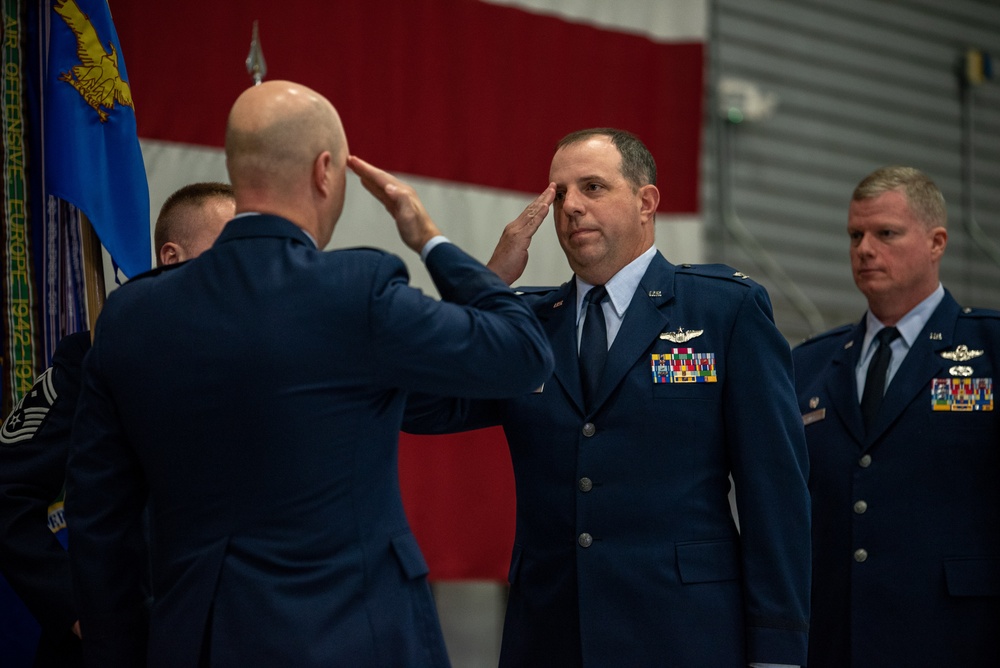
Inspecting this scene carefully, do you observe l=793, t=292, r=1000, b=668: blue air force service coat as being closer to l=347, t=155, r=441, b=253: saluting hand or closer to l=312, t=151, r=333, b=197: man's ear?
l=347, t=155, r=441, b=253: saluting hand

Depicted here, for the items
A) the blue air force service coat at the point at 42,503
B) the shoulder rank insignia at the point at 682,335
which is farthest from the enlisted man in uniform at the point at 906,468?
the blue air force service coat at the point at 42,503

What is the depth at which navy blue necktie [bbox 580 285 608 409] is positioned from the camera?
8.53 ft

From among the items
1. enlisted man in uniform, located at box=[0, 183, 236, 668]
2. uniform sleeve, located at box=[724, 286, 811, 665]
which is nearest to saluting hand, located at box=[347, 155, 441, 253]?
enlisted man in uniform, located at box=[0, 183, 236, 668]

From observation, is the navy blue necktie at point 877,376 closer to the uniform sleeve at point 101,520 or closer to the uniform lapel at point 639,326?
the uniform lapel at point 639,326

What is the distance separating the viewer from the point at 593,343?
104 inches

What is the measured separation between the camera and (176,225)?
2920mm

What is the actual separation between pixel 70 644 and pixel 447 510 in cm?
234

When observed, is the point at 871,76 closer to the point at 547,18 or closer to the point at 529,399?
the point at 547,18

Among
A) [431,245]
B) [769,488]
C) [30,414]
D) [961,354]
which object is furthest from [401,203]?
[961,354]

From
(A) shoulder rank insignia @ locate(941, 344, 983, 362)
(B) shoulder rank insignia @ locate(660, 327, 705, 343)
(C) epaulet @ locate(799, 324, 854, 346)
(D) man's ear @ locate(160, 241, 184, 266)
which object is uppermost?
(D) man's ear @ locate(160, 241, 184, 266)

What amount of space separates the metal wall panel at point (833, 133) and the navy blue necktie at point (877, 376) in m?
2.76

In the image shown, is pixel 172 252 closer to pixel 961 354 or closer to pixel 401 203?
pixel 401 203

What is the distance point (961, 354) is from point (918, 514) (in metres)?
0.49

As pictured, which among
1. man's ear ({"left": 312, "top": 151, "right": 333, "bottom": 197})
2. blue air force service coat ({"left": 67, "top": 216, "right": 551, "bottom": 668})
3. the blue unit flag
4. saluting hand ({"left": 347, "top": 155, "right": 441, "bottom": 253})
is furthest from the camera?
the blue unit flag
